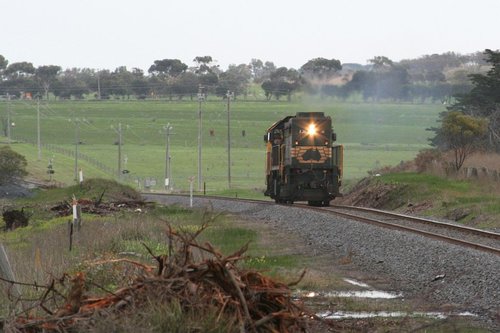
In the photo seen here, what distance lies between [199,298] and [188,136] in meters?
128

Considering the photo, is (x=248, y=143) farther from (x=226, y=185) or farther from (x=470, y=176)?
(x=470, y=176)

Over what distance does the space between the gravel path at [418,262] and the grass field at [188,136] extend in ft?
176

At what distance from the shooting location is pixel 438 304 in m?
13.5

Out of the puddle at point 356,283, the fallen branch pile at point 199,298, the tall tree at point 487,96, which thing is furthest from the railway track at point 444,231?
the tall tree at point 487,96

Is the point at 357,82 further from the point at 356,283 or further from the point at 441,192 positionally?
the point at 356,283

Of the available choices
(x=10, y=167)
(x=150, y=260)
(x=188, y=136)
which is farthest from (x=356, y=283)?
(x=188, y=136)

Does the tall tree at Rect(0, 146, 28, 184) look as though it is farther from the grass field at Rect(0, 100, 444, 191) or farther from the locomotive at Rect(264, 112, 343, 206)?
the locomotive at Rect(264, 112, 343, 206)

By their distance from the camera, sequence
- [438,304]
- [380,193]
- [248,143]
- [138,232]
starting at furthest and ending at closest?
[248,143], [380,193], [138,232], [438,304]

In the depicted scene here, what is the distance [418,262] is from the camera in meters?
17.4

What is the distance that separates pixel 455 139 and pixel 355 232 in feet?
82.8

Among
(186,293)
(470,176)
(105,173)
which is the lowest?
(105,173)

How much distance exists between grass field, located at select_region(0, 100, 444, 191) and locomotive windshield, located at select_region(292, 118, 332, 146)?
1625 inches

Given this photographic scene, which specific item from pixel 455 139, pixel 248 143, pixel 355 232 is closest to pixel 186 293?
pixel 355 232

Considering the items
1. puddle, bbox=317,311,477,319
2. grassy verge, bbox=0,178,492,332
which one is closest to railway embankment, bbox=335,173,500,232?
grassy verge, bbox=0,178,492,332
